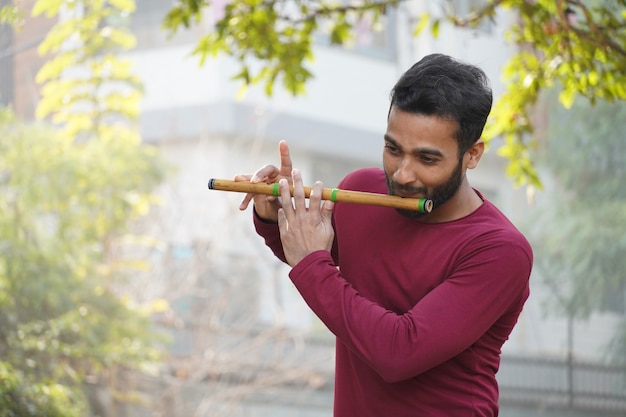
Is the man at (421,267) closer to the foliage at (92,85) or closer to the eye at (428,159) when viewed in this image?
the eye at (428,159)

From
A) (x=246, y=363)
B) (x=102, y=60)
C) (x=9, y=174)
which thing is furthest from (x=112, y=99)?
(x=246, y=363)

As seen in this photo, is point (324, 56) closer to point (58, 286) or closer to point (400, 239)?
point (58, 286)

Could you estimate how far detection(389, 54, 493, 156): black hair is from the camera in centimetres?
191

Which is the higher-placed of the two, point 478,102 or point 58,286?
point 478,102

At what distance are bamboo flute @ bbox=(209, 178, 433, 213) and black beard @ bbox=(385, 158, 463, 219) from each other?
14mm

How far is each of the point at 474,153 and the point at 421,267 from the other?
0.78 ft

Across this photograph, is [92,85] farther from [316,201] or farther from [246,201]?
[316,201]

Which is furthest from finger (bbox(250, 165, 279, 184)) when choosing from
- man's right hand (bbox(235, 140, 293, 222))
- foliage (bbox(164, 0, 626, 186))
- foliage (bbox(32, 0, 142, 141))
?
foliage (bbox(32, 0, 142, 141))

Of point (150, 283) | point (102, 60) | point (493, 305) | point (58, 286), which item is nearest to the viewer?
point (493, 305)

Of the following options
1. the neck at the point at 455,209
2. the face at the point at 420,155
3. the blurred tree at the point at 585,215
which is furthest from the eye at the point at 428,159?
the blurred tree at the point at 585,215

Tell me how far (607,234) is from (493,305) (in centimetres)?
823

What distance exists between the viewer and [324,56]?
1069cm

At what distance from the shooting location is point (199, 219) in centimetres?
798

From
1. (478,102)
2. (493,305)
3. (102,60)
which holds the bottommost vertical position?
(102,60)
